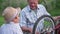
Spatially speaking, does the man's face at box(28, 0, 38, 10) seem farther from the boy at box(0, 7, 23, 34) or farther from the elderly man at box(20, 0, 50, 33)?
the boy at box(0, 7, 23, 34)

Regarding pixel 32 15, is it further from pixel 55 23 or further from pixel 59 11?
pixel 59 11

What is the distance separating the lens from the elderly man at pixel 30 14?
13.7 feet

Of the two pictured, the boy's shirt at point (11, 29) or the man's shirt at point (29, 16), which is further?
the man's shirt at point (29, 16)

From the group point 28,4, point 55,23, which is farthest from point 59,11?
point 28,4

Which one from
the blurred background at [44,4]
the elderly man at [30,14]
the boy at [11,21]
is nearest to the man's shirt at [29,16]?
the elderly man at [30,14]

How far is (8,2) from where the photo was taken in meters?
4.25

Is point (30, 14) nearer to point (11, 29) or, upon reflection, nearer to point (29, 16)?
point (29, 16)

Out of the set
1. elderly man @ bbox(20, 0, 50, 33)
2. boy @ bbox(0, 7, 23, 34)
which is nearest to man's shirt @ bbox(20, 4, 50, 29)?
elderly man @ bbox(20, 0, 50, 33)

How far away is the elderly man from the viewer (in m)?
4.18

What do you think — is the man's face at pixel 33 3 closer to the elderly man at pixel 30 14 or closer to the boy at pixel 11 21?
the elderly man at pixel 30 14

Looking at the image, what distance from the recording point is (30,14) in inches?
168

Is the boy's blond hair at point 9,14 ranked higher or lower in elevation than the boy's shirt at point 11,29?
higher

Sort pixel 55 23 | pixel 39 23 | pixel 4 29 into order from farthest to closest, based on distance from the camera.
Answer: pixel 55 23
pixel 39 23
pixel 4 29

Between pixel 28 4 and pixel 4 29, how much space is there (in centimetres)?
92
